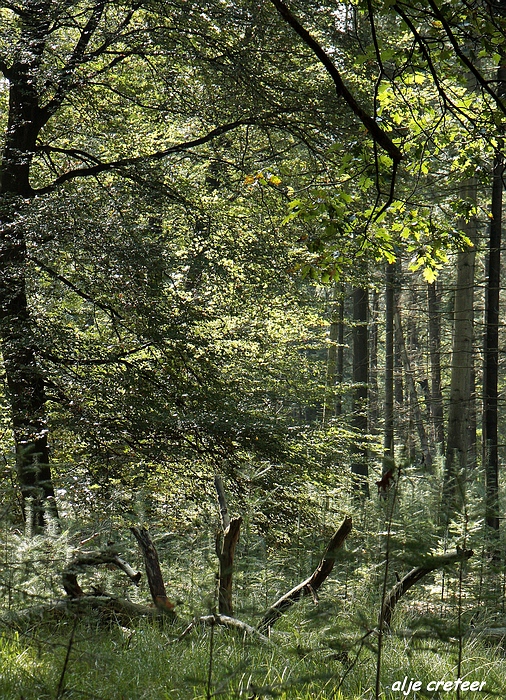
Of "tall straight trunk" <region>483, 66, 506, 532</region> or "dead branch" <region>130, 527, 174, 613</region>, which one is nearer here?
"dead branch" <region>130, 527, 174, 613</region>

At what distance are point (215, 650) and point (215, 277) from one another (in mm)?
5329

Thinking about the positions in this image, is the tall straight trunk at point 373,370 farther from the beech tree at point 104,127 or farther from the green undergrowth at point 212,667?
the green undergrowth at point 212,667

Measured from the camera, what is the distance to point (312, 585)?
4.18 metres

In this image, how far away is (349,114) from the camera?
24.3ft

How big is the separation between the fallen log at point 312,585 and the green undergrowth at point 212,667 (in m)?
0.19

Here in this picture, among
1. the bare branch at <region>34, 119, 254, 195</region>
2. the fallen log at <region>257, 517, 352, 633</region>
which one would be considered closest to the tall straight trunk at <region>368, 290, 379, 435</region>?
the bare branch at <region>34, 119, 254, 195</region>

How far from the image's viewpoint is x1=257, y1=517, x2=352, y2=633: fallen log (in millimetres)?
3859

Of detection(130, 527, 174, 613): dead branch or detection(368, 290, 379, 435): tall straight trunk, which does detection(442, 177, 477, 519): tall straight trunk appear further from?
detection(130, 527, 174, 613): dead branch

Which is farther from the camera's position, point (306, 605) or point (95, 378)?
point (95, 378)

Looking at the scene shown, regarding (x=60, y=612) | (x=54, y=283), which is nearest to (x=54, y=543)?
(x=60, y=612)

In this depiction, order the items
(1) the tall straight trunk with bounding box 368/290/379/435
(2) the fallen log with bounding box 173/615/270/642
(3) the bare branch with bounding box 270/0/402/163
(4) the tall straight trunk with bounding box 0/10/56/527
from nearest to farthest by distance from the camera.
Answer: (3) the bare branch with bounding box 270/0/402/163 < (2) the fallen log with bounding box 173/615/270/642 < (4) the tall straight trunk with bounding box 0/10/56/527 < (1) the tall straight trunk with bounding box 368/290/379/435

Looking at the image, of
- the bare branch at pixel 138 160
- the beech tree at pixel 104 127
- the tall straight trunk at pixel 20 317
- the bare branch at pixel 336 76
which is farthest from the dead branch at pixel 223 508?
the bare branch at pixel 138 160

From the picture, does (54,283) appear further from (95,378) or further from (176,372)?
(176,372)

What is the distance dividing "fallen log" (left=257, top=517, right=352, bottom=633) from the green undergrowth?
0.19 metres
